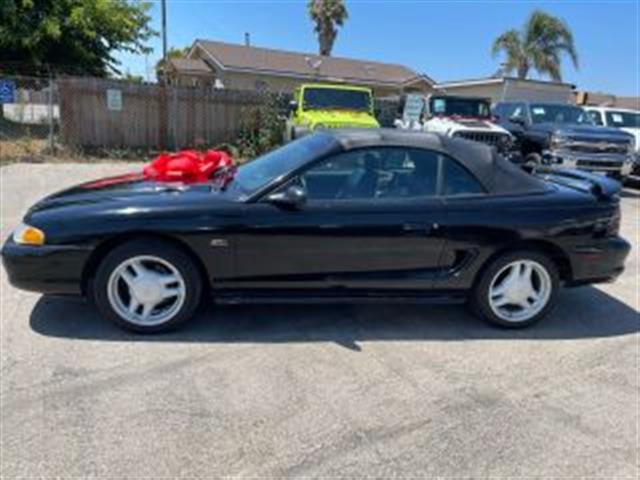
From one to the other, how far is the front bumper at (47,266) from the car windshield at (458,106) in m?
11.1

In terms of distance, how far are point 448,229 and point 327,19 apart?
44.0 m

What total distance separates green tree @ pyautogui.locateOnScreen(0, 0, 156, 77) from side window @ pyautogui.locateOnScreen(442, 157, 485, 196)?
1685 cm

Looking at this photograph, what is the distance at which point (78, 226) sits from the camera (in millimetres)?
4109

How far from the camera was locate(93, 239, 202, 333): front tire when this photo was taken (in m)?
4.16

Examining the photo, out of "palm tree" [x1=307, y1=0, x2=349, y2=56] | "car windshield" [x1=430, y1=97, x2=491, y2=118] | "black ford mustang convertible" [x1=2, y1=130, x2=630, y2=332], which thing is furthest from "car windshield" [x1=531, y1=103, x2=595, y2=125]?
"palm tree" [x1=307, y1=0, x2=349, y2=56]

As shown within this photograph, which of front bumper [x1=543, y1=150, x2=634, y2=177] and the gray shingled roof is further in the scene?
the gray shingled roof

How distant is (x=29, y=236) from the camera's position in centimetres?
416

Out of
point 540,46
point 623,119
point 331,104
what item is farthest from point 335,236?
point 540,46

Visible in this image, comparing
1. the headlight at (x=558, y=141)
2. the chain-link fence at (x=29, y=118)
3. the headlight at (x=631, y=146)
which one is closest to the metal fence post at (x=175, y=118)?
the chain-link fence at (x=29, y=118)

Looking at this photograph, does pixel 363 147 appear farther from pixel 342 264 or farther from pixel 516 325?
pixel 516 325

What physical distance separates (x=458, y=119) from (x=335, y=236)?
9.94m

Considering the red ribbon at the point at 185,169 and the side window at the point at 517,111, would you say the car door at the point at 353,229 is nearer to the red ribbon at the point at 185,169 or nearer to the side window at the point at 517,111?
the red ribbon at the point at 185,169

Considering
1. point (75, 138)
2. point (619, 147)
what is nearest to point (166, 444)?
point (619, 147)

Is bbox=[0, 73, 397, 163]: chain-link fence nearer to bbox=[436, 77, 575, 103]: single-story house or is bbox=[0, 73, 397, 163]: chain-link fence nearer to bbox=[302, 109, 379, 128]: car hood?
bbox=[302, 109, 379, 128]: car hood
